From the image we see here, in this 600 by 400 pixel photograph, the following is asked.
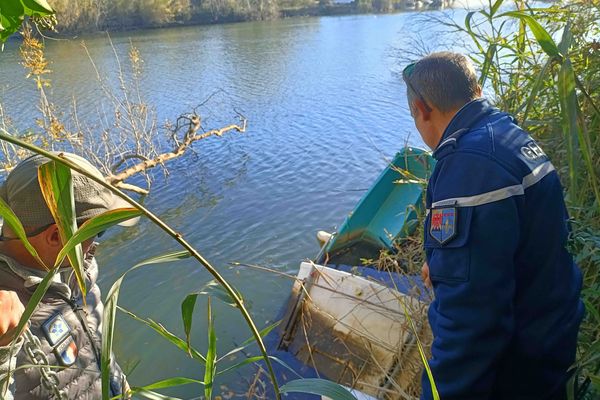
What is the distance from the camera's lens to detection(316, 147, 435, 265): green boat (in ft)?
17.3

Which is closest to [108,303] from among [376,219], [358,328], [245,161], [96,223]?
[96,223]

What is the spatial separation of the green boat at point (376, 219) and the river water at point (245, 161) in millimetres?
986

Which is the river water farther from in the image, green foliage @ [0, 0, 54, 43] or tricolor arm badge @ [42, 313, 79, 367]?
green foliage @ [0, 0, 54, 43]

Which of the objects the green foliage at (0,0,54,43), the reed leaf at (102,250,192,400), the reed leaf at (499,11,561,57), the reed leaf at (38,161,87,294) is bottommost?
the reed leaf at (102,250,192,400)

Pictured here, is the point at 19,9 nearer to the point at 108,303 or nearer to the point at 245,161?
the point at 108,303

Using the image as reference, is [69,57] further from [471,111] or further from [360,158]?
[471,111]

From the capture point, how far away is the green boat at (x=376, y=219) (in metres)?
5.29

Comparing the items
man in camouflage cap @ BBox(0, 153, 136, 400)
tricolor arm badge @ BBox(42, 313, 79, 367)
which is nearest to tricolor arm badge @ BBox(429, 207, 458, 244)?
man in camouflage cap @ BBox(0, 153, 136, 400)

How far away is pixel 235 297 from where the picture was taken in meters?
0.85

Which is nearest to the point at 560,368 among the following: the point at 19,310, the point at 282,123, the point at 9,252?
Answer: the point at 19,310

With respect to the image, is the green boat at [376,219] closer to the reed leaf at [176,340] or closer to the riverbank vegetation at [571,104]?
the riverbank vegetation at [571,104]

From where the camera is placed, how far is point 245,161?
32.7 feet

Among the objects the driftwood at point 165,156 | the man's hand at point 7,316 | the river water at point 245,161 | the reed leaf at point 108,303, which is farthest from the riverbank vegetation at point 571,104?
the driftwood at point 165,156

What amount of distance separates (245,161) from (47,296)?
8.36 metres
